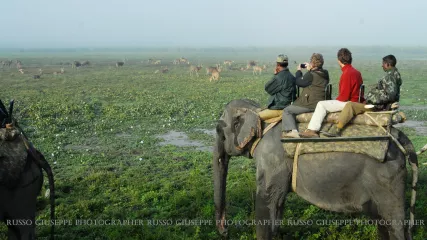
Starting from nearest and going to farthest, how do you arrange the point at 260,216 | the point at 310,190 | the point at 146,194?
the point at 310,190
the point at 260,216
the point at 146,194

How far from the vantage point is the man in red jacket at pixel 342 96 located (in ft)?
18.4

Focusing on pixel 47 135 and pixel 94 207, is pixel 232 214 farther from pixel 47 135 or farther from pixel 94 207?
pixel 47 135

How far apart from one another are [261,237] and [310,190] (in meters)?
Answer: 1.11

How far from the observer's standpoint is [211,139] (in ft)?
51.2

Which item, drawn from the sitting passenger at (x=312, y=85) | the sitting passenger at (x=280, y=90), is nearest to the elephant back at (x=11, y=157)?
the sitting passenger at (x=280, y=90)

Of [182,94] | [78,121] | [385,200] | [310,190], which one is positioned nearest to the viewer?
[385,200]

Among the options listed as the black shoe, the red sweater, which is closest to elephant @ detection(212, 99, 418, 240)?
the black shoe

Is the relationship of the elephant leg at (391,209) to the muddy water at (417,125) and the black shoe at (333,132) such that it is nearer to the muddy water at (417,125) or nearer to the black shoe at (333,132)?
the black shoe at (333,132)

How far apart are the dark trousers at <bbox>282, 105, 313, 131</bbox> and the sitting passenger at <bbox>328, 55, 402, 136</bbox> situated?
533 millimetres

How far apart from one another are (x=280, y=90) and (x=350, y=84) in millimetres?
1067

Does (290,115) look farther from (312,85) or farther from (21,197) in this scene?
(21,197)

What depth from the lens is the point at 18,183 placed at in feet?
17.0

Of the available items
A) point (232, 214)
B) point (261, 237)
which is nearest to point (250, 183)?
point (232, 214)

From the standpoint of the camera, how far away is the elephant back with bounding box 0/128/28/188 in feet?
16.5
